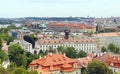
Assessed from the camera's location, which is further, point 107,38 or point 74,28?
point 74,28

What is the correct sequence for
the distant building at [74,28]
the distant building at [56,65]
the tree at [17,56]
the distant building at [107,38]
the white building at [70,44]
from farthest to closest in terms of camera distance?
the distant building at [74,28] → the distant building at [107,38] → the white building at [70,44] → the tree at [17,56] → the distant building at [56,65]

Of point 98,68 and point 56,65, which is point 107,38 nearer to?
point 56,65

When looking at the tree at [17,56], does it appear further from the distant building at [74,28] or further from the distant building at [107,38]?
the distant building at [74,28]

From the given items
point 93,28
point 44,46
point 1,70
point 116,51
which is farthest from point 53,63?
point 93,28

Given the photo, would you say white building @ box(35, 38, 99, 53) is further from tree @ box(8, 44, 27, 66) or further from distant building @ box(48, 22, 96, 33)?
distant building @ box(48, 22, 96, 33)

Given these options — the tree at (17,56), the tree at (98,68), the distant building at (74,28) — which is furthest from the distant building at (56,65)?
the distant building at (74,28)

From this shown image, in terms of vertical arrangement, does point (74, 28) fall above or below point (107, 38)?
Answer: below

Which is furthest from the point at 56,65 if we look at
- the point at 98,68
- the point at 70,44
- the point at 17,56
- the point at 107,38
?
the point at 107,38

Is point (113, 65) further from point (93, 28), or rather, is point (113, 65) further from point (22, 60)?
point (93, 28)
